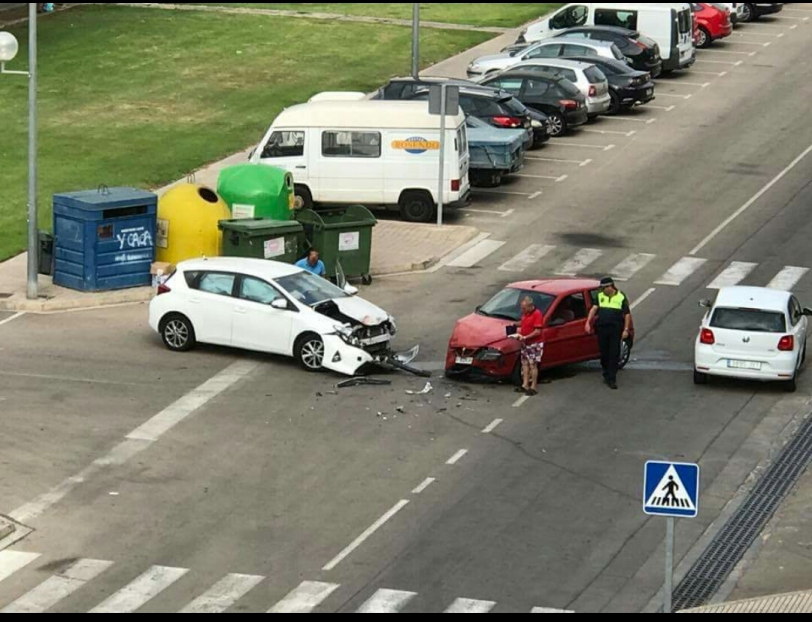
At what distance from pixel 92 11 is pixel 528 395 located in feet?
116

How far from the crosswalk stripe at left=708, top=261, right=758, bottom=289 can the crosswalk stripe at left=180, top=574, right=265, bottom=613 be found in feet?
50.8

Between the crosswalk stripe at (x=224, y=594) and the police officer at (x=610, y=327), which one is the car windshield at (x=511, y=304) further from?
the crosswalk stripe at (x=224, y=594)

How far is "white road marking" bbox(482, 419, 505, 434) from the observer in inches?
1033

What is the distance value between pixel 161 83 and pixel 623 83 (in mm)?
11918

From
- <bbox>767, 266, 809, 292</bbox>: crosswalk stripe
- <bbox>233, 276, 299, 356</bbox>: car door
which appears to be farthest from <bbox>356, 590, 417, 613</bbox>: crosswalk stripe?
<bbox>767, 266, 809, 292</bbox>: crosswalk stripe

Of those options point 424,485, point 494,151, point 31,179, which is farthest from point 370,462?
point 494,151

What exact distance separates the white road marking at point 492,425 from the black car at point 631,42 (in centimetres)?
2644

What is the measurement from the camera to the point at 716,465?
25.3 m

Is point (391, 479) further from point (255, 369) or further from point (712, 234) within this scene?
point (712, 234)

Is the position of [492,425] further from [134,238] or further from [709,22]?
[709,22]

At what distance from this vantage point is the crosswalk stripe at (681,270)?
3488 centimetres

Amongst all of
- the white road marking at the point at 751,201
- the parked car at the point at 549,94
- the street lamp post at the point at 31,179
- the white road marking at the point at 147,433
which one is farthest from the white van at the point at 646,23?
the white road marking at the point at 147,433

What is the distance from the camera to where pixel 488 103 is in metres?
42.8
